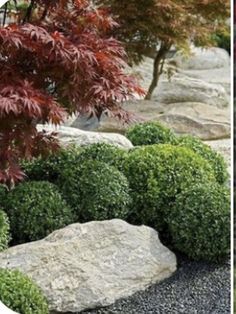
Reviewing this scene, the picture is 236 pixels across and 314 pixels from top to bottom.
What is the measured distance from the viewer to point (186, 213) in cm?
371

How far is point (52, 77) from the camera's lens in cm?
347

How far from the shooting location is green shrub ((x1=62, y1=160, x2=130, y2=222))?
377cm

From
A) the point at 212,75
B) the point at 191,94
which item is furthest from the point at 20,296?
the point at 212,75

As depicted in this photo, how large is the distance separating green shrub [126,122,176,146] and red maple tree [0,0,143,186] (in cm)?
114

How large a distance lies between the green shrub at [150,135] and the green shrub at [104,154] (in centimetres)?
73

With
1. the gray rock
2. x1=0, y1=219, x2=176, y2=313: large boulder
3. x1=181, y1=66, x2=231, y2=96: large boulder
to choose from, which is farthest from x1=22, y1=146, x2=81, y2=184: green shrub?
x1=181, y1=66, x2=231, y2=96: large boulder

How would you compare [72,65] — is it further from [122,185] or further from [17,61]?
[122,185]

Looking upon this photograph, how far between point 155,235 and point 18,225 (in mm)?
693

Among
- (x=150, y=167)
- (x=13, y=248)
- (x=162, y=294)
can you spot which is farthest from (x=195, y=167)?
Result: (x=13, y=248)

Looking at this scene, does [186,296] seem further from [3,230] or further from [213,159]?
[213,159]

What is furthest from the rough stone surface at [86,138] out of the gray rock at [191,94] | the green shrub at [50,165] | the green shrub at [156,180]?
the gray rock at [191,94]

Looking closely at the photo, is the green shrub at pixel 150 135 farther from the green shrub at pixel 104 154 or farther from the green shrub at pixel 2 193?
the green shrub at pixel 2 193

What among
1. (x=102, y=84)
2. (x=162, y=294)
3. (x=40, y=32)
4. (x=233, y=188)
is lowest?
(x=162, y=294)

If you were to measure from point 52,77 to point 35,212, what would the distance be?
2.22 ft
